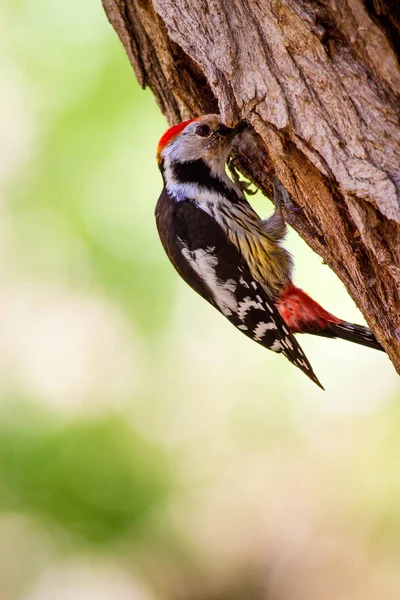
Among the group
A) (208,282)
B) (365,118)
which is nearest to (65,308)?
(208,282)

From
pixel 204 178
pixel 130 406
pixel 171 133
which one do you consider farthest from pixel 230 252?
pixel 130 406

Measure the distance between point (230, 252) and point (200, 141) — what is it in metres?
0.58

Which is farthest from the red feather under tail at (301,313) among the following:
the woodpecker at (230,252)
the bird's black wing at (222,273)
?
the bird's black wing at (222,273)

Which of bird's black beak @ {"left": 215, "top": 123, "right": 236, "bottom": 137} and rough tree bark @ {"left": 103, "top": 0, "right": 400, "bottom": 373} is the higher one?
bird's black beak @ {"left": 215, "top": 123, "right": 236, "bottom": 137}

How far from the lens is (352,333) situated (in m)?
3.67

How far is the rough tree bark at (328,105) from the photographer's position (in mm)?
2482

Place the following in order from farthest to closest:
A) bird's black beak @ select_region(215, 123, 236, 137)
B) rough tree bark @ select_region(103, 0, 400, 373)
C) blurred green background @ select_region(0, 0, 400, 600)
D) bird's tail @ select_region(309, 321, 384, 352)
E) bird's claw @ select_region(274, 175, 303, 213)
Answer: blurred green background @ select_region(0, 0, 400, 600) → bird's black beak @ select_region(215, 123, 236, 137) → bird's tail @ select_region(309, 321, 384, 352) → bird's claw @ select_region(274, 175, 303, 213) → rough tree bark @ select_region(103, 0, 400, 373)

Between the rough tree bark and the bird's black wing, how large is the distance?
75 cm

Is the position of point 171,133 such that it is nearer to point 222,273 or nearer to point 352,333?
point 222,273

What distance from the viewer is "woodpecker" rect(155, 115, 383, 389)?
380cm

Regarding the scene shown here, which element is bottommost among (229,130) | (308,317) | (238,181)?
(308,317)

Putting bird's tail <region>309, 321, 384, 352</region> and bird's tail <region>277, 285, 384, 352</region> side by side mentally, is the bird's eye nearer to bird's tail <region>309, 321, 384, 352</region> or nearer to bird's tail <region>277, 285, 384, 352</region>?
bird's tail <region>277, 285, 384, 352</region>

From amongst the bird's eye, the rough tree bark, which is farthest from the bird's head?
the rough tree bark

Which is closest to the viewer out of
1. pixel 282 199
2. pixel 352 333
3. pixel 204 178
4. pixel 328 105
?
pixel 328 105
